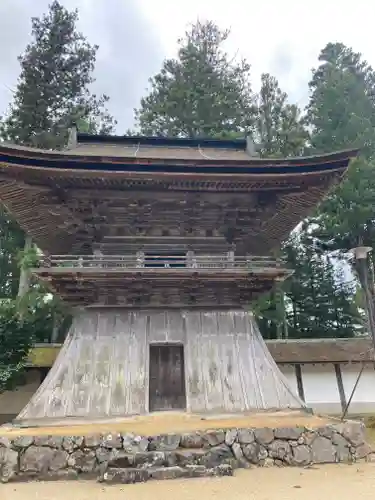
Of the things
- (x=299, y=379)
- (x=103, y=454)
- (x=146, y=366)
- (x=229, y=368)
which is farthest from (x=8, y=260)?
(x=103, y=454)

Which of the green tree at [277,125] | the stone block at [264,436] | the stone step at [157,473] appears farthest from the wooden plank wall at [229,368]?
the green tree at [277,125]

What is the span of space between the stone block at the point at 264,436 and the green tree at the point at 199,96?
21339 mm

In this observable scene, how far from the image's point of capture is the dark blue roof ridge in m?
14.8

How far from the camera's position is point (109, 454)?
7.78 meters

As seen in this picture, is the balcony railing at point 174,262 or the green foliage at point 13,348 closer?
the balcony railing at point 174,262

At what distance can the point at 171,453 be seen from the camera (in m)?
7.74

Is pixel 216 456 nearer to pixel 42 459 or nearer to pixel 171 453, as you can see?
pixel 171 453

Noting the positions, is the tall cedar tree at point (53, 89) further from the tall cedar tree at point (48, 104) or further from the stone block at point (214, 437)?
the stone block at point (214, 437)

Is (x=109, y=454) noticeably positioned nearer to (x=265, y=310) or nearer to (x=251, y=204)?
(x=251, y=204)

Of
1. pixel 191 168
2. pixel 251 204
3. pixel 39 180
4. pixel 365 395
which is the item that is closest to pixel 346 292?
pixel 365 395

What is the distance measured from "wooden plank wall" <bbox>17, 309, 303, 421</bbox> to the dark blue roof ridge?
6383 mm

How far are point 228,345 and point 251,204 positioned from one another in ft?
12.5

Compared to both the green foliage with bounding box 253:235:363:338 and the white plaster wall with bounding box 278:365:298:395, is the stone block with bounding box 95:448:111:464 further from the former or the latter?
the green foliage with bounding box 253:235:363:338

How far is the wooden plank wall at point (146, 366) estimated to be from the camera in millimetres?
10039
